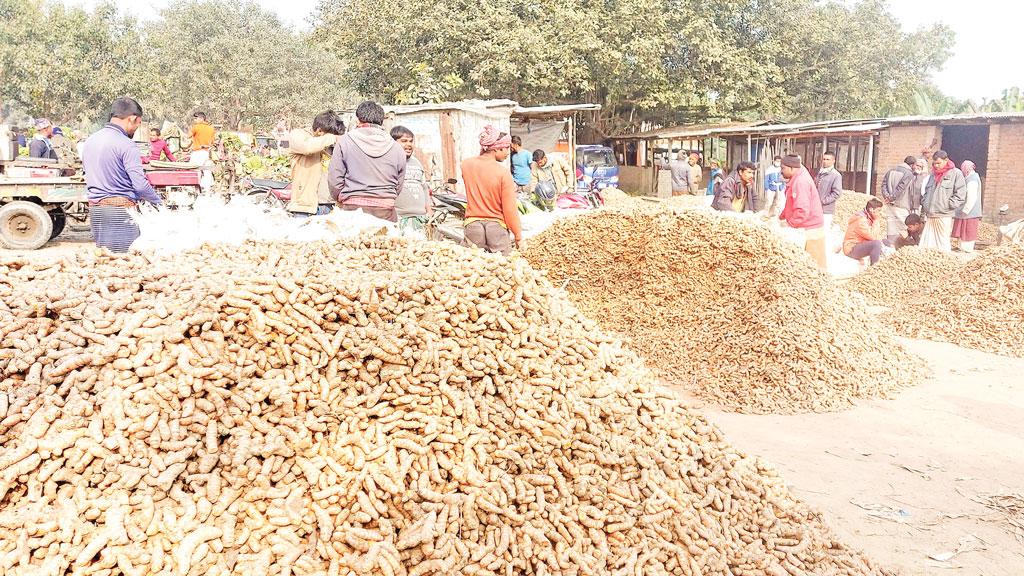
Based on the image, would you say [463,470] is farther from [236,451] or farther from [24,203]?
[24,203]

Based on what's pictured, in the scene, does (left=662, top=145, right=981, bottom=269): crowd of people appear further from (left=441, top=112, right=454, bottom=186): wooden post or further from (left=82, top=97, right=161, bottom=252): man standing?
(left=82, top=97, right=161, bottom=252): man standing

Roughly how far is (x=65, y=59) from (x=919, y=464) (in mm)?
33375

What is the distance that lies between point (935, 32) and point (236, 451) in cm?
3714

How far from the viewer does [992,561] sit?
3.87 m

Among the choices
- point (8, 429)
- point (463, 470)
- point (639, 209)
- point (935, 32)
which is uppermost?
point (935, 32)

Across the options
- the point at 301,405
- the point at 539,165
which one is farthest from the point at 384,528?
the point at 539,165

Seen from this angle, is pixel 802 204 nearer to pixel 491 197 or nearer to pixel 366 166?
pixel 491 197

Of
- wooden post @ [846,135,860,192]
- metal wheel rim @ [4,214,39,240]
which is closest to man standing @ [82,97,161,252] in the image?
metal wheel rim @ [4,214,39,240]

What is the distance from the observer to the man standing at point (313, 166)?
704 centimetres

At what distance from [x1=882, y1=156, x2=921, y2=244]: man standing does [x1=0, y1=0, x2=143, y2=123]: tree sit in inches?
1161

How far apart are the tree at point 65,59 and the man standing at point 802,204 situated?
1173 inches

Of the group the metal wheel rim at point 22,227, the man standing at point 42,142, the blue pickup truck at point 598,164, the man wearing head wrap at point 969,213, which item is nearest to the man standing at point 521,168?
the man wearing head wrap at point 969,213

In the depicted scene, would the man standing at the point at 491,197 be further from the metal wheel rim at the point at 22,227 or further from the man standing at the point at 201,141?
the man standing at the point at 201,141

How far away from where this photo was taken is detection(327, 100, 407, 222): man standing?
241 inches
